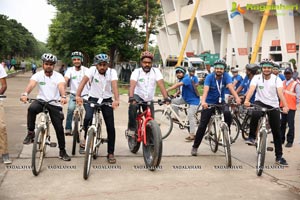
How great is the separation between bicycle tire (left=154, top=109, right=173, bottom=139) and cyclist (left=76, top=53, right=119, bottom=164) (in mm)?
2491

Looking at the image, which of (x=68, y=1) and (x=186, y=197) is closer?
(x=186, y=197)

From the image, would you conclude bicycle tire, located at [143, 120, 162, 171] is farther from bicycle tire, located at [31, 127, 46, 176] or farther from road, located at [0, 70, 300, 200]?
bicycle tire, located at [31, 127, 46, 176]

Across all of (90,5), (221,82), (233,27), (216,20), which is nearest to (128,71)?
(90,5)

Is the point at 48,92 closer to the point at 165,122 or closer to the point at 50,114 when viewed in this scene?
the point at 50,114

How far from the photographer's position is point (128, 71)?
93.7 feet

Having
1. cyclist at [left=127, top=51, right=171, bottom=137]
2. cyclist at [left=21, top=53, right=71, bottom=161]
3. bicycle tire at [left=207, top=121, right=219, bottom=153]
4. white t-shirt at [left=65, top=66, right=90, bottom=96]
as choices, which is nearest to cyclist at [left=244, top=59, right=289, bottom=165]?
bicycle tire at [left=207, top=121, right=219, bottom=153]

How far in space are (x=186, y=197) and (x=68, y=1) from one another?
2275 cm

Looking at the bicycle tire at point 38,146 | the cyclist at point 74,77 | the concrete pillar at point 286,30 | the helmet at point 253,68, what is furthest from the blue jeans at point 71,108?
the concrete pillar at point 286,30

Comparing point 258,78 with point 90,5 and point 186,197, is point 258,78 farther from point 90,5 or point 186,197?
point 90,5

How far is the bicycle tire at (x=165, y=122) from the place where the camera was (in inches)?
346

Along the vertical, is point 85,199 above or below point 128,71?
below

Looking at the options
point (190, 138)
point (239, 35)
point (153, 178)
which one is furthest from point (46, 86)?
point (239, 35)

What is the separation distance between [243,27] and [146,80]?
31486mm

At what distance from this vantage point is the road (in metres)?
4.91
